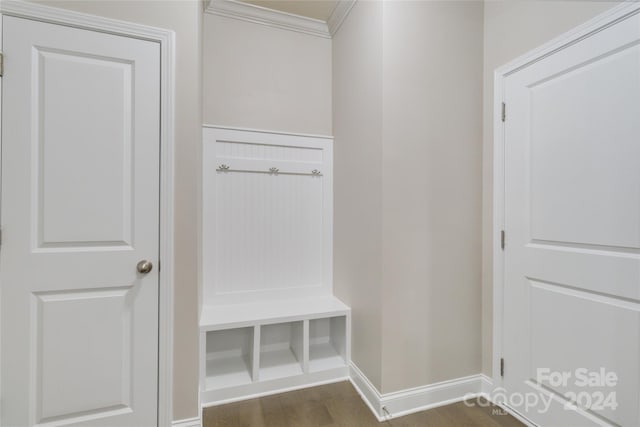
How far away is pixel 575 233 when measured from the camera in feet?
4.74

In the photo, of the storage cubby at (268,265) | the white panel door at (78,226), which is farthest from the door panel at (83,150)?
the storage cubby at (268,265)

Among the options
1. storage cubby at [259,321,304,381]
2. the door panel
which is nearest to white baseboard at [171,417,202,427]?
storage cubby at [259,321,304,381]

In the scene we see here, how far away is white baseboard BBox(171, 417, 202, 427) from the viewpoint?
4.94 feet

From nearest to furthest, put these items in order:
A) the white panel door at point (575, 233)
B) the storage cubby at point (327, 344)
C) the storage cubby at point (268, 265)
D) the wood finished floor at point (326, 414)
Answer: the white panel door at point (575, 233) → the wood finished floor at point (326, 414) → the storage cubby at point (268, 265) → the storage cubby at point (327, 344)

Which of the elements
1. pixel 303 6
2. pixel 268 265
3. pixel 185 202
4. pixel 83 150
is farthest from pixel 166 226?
pixel 303 6

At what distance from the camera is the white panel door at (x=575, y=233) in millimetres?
1267

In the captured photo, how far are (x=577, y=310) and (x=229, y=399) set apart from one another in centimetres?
200

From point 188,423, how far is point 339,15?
9.17ft

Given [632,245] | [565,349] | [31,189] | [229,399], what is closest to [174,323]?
[229,399]

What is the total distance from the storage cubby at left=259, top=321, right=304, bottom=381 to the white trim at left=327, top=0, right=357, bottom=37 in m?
2.25

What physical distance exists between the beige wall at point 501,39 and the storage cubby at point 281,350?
49.1 inches

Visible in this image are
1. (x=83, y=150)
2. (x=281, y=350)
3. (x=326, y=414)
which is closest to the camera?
(x=83, y=150)

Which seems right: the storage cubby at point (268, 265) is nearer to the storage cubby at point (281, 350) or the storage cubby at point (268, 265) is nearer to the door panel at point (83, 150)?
the storage cubby at point (281, 350)

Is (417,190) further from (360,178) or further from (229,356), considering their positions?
(229,356)
